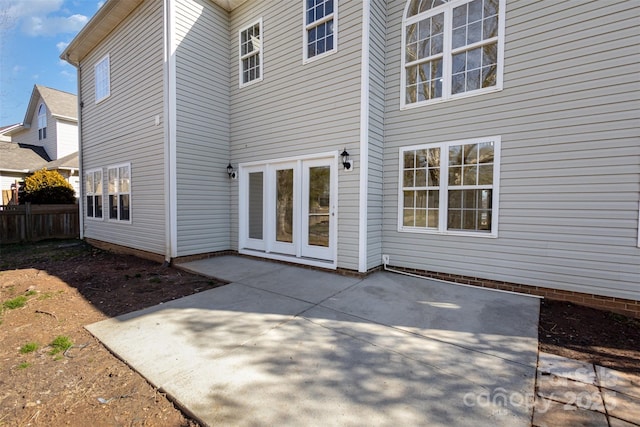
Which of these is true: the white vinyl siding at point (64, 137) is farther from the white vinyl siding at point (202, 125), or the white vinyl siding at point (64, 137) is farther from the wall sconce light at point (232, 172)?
the wall sconce light at point (232, 172)

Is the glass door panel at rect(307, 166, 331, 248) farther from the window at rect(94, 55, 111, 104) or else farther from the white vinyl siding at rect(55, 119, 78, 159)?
the white vinyl siding at rect(55, 119, 78, 159)

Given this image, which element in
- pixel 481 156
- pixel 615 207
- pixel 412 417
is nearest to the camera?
pixel 412 417

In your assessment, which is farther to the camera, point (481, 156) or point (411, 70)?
point (411, 70)

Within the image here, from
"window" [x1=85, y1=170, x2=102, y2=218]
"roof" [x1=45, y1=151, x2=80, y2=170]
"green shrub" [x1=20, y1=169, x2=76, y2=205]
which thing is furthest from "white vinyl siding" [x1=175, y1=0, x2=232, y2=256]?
"roof" [x1=45, y1=151, x2=80, y2=170]

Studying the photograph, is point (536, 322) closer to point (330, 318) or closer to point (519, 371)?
point (519, 371)

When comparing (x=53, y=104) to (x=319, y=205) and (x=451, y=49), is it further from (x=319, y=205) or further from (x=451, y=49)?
(x=451, y=49)

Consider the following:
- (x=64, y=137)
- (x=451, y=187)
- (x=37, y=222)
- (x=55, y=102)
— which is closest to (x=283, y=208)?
(x=451, y=187)

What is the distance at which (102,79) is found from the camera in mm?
8688

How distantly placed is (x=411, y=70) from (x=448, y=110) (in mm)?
1139

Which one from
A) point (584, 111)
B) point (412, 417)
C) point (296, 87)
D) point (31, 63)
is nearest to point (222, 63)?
point (296, 87)

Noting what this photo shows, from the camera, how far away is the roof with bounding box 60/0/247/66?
23.2ft

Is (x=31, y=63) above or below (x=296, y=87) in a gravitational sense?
above

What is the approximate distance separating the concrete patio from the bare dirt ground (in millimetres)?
169

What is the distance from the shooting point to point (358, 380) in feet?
7.56
